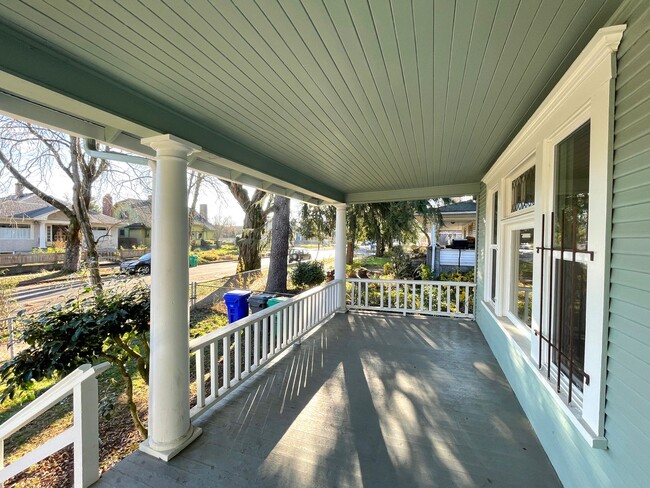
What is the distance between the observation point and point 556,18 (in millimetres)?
1281

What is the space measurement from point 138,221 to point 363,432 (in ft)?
38.3

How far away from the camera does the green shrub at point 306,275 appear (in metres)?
8.55

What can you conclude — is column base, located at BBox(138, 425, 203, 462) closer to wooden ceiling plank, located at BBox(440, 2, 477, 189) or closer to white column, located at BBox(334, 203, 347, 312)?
wooden ceiling plank, located at BBox(440, 2, 477, 189)

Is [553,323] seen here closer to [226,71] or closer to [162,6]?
[226,71]

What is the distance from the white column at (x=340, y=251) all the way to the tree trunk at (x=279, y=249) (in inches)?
88.6

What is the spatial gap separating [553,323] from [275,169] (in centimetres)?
301

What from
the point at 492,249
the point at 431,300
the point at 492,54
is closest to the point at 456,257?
the point at 431,300

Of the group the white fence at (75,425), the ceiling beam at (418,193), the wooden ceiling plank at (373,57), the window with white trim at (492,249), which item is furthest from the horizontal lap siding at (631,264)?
the ceiling beam at (418,193)

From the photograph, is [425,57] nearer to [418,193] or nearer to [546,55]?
[546,55]

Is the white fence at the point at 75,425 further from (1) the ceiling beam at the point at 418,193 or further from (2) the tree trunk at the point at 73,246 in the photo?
(2) the tree trunk at the point at 73,246

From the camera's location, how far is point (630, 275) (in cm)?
117

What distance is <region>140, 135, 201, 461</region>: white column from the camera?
2066 mm

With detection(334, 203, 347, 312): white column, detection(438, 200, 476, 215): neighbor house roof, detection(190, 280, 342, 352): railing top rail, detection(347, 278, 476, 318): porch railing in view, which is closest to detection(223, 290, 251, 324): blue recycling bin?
detection(190, 280, 342, 352): railing top rail

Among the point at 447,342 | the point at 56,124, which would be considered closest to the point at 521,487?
the point at 447,342
